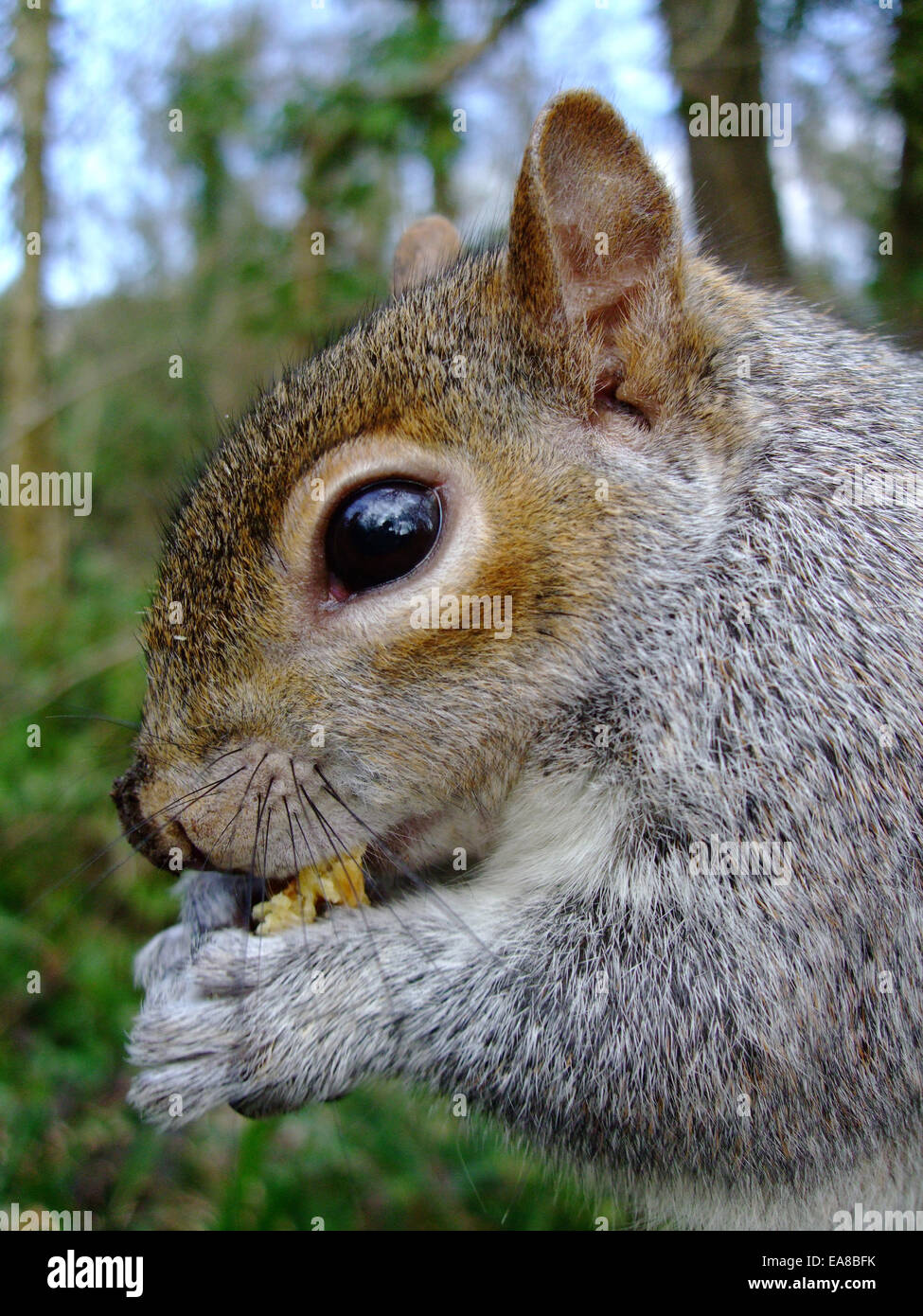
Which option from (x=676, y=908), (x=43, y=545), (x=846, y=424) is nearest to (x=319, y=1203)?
(x=676, y=908)

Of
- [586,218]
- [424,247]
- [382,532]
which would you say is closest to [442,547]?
[382,532]

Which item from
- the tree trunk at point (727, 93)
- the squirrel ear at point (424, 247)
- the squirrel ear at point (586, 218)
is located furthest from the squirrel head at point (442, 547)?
the tree trunk at point (727, 93)

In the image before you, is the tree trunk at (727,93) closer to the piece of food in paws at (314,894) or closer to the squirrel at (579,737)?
the squirrel at (579,737)

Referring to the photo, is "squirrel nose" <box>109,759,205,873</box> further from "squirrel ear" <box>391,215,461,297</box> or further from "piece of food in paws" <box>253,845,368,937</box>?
"squirrel ear" <box>391,215,461,297</box>

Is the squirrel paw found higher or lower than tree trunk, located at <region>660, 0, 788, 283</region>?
lower

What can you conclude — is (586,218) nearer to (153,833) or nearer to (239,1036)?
(153,833)

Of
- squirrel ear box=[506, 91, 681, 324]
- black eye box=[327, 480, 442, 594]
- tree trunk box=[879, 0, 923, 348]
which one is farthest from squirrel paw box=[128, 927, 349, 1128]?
tree trunk box=[879, 0, 923, 348]
